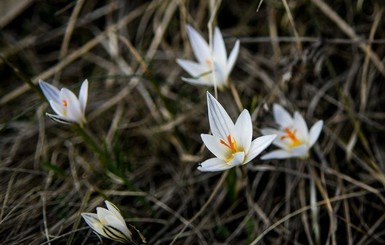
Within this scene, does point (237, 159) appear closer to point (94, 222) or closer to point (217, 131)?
point (217, 131)

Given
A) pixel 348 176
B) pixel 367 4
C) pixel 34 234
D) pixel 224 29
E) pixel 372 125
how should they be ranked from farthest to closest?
pixel 224 29 < pixel 367 4 < pixel 372 125 < pixel 348 176 < pixel 34 234

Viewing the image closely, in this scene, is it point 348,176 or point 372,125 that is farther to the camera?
point 372,125

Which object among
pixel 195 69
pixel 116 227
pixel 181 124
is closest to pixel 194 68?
pixel 195 69

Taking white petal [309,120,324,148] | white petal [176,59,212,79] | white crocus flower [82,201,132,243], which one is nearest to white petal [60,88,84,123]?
white crocus flower [82,201,132,243]

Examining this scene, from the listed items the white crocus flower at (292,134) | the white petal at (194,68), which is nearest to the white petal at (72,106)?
the white petal at (194,68)

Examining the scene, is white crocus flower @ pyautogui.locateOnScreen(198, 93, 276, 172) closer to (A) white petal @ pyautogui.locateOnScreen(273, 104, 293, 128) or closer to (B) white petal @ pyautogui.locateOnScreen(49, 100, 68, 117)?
(A) white petal @ pyautogui.locateOnScreen(273, 104, 293, 128)

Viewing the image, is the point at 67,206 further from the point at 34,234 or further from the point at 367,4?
the point at 367,4

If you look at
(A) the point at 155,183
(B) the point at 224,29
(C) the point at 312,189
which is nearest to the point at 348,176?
(C) the point at 312,189
